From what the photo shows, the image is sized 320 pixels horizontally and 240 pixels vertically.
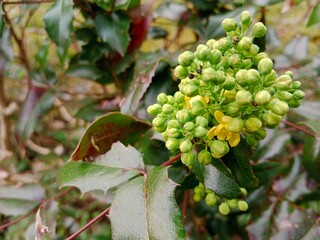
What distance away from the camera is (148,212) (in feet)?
2.39

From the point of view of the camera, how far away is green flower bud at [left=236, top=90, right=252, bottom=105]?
2.04 feet

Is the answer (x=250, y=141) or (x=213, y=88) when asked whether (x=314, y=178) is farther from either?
(x=213, y=88)

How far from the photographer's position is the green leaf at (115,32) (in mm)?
1160

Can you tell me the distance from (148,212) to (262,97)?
28cm

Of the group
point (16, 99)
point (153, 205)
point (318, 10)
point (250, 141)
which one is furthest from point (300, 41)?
point (16, 99)

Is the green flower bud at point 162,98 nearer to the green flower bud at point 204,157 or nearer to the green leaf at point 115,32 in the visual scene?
the green flower bud at point 204,157

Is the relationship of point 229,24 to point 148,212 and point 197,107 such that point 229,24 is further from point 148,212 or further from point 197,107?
point 148,212

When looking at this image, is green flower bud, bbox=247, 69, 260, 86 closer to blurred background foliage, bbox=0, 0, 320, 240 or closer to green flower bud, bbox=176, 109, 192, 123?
green flower bud, bbox=176, 109, 192, 123

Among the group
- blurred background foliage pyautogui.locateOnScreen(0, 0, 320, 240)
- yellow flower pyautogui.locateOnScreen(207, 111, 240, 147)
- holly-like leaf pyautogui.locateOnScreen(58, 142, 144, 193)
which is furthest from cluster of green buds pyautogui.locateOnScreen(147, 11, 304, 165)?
blurred background foliage pyautogui.locateOnScreen(0, 0, 320, 240)

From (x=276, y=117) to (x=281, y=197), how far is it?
0.53 meters

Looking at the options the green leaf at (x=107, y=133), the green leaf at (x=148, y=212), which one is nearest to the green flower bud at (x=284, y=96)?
the green leaf at (x=148, y=212)

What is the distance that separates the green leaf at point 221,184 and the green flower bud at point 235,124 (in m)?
0.14

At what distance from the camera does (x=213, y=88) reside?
2.22ft

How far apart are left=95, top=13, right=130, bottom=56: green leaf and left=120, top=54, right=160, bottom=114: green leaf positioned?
0.31 ft
